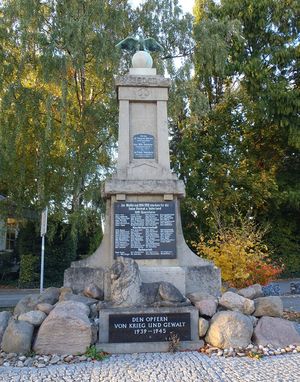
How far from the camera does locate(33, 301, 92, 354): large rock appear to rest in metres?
5.46

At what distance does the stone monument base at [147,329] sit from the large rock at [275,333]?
2.78 feet

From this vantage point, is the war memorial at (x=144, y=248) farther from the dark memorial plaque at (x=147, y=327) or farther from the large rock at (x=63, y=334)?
the large rock at (x=63, y=334)

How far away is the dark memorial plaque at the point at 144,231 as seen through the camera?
7055mm

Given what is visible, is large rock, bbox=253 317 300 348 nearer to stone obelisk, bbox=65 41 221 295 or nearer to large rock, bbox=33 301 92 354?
stone obelisk, bbox=65 41 221 295

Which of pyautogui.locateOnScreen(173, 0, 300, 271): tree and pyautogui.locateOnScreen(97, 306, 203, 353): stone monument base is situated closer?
pyautogui.locateOnScreen(97, 306, 203, 353): stone monument base

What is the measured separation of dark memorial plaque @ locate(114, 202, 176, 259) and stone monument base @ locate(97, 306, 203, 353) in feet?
4.21

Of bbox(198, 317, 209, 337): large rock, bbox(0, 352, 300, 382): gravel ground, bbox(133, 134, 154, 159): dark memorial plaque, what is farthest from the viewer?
bbox(133, 134, 154, 159): dark memorial plaque

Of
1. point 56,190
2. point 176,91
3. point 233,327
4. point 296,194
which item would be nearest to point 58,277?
point 56,190

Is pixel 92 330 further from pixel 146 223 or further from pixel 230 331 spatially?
pixel 146 223

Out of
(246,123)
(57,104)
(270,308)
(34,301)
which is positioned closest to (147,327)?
(270,308)

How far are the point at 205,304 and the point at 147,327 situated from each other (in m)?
0.94

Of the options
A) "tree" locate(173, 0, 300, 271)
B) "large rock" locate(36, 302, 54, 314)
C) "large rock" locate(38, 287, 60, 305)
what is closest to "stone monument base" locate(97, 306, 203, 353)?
"large rock" locate(36, 302, 54, 314)

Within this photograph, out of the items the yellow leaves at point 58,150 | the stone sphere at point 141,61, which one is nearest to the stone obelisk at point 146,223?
the stone sphere at point 141,61

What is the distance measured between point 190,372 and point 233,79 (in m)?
20.1
